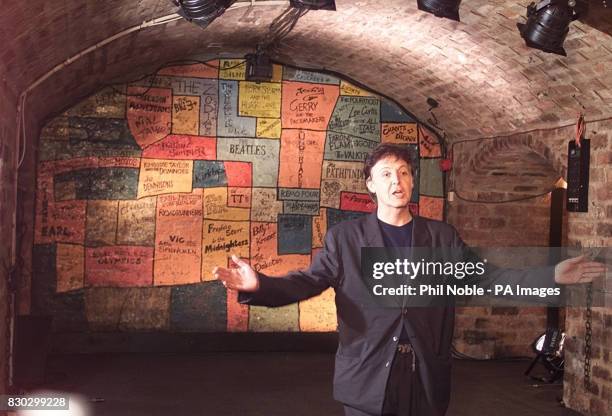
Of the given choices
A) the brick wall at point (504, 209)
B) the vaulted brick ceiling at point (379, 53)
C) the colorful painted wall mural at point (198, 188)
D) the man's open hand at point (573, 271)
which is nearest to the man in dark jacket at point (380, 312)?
the man's open hand at point (573, 271)

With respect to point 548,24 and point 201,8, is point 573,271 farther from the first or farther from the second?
point 201,8

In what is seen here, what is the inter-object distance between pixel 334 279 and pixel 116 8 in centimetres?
288

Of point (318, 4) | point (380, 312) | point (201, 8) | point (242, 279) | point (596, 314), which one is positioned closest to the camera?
point (242, 279)

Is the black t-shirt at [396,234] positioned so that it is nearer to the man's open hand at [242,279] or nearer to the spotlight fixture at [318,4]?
the man's open hand at [242,279]

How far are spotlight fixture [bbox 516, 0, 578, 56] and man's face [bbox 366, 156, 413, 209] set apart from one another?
6.58ft

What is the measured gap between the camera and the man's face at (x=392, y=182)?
107 inches

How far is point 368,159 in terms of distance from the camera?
2.85m

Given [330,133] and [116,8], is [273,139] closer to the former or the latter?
[330,133]

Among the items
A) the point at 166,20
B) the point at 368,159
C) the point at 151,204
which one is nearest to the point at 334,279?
the point at 368,159

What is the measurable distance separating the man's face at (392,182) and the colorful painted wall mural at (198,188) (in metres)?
5.04

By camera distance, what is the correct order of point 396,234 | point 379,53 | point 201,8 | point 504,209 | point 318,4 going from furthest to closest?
point 504,209 < point 379,53 < point 318,4 < point 201,8 < point 396,234

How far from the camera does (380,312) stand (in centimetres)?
263

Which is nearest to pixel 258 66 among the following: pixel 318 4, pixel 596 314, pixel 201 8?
pixel 318 4

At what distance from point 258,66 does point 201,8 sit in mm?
3095
